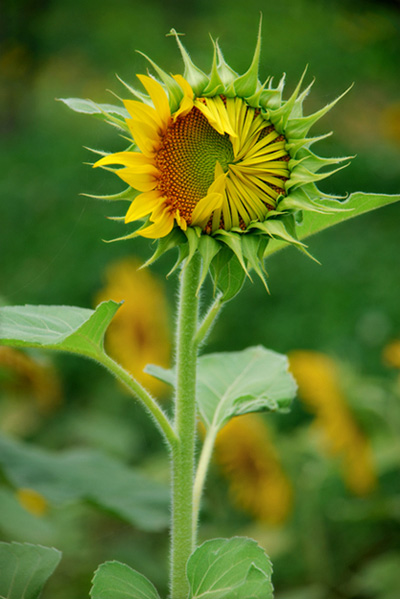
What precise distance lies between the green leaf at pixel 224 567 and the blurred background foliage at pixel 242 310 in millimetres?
264

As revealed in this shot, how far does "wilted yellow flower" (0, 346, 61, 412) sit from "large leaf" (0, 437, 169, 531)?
0.11 metres

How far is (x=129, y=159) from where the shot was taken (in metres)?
0.47

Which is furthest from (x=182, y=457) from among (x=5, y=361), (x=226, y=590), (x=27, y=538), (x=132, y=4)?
(x=132, y=4)

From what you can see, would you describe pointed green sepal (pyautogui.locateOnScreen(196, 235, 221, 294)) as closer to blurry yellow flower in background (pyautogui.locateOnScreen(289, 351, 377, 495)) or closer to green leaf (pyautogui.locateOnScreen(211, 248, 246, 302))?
green leaf (pyautogui.locateOnScreen(211, 248, 246, 302))

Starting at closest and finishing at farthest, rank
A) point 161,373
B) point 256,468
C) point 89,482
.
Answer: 1. point 161,373
2. point 89,482
3. point 256,468

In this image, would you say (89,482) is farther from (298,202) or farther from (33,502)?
(298,202)

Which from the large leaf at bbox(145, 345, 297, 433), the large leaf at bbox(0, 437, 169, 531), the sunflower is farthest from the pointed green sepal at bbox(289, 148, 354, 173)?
the large leaf at bbox(0, 437, 169, 531)

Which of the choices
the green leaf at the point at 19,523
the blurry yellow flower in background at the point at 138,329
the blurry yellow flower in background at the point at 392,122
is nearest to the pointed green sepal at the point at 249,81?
the green leaf at the point at 19,523

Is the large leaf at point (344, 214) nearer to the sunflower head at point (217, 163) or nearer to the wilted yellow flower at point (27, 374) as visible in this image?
the sunflower head at point (217, 163)

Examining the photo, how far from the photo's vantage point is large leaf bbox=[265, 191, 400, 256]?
0.53 meters

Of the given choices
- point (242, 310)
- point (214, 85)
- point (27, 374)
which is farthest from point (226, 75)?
point (242, 310)

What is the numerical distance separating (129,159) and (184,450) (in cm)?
23

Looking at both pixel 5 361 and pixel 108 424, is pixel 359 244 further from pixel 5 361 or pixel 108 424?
pixel 5 361

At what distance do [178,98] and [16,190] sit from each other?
2.26m
